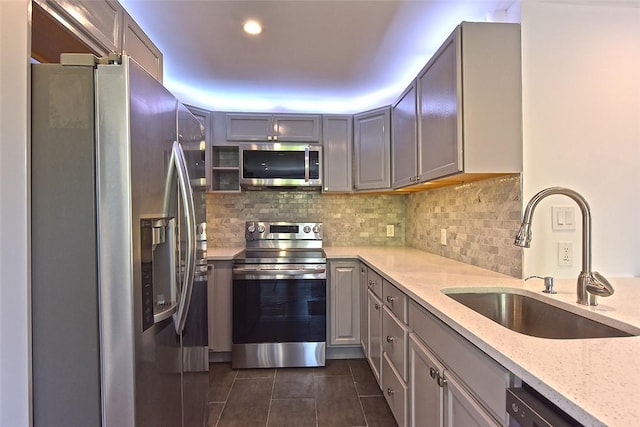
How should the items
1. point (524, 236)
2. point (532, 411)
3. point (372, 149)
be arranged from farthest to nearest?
point (372, 149) → point (524, 236) → point (532, 411)

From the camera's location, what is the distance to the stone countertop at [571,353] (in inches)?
21.5

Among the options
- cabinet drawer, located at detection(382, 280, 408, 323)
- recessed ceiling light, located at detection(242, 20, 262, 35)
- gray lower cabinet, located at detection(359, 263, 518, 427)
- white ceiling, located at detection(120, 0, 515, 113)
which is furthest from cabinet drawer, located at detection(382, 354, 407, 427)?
recessed ceiling light, located at detection(242, 20, 262, 35)

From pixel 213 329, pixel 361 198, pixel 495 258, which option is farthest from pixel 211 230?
pixel 495 258

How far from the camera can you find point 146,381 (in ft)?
3.42

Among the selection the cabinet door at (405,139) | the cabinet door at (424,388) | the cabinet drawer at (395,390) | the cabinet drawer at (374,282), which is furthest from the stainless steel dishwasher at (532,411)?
the cabinet door at (405,139)

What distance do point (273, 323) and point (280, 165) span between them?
136cm

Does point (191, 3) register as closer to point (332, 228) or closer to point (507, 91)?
point (507, 91)

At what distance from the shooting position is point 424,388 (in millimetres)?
1270

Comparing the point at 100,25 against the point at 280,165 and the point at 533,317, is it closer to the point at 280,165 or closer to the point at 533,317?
the point at 280,165

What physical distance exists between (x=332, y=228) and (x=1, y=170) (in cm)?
258

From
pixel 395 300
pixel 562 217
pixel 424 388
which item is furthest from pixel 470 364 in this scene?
pixel 562 217

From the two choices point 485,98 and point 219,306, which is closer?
point 485,98

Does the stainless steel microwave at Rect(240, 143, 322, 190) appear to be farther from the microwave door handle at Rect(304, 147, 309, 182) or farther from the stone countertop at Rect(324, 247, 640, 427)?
the stone countertop at Rect(324, 247, 640, 427)

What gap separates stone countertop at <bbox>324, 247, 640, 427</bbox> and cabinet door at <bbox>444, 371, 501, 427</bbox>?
18cm
